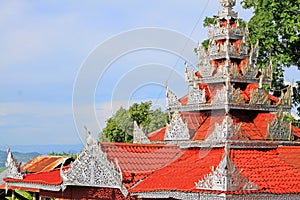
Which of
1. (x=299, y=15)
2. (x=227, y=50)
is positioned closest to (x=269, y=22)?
(x=299, y=15)

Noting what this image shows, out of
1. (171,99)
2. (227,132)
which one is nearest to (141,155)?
(171,99)

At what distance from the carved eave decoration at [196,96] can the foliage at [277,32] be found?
5.37m

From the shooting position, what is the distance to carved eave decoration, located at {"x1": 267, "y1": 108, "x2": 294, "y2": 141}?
11.5 metres

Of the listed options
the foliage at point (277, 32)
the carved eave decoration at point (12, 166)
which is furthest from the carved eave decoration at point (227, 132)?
the foliage at point (277, 32)

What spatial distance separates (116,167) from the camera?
10891mm

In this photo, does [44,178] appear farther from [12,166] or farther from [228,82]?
[228,82]

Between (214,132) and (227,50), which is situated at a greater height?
(227,50)

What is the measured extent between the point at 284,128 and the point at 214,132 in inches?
66.6

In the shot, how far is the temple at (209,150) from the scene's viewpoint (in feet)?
32.4

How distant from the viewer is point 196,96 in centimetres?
1209

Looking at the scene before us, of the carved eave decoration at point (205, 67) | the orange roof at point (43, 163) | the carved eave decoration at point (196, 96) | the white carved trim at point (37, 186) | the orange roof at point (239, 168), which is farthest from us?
the orange roof at point (43, 163)

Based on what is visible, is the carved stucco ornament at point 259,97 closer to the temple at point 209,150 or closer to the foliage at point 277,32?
the temple at point 209,150

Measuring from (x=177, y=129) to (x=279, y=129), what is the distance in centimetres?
206

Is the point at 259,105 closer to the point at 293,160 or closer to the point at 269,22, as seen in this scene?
the point at 293,160
